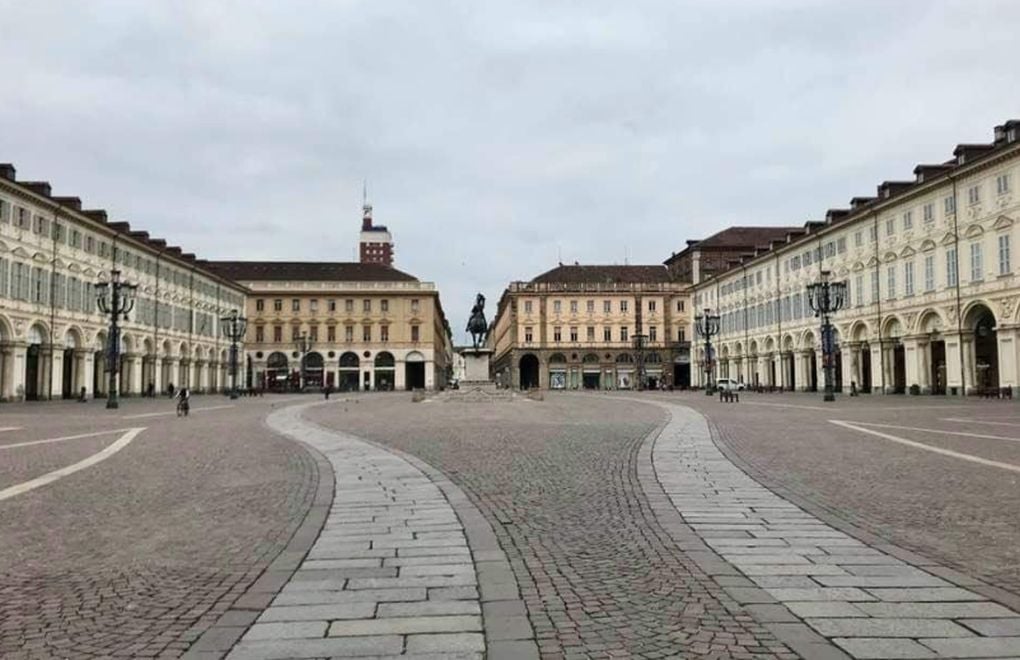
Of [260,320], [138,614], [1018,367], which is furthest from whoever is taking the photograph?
[260,320]

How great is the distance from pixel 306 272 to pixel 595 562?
10593cm

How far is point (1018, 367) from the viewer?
4338cm

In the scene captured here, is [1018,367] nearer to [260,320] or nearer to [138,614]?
[138,614]

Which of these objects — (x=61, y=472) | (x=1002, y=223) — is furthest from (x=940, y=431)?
(x=1002, y=223)

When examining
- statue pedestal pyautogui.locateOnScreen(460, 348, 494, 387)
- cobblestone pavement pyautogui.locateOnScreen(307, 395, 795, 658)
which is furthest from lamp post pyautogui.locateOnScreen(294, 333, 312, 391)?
cobblestone pavement pyautogui.locateOnScreen(307, 395, 795, 658)

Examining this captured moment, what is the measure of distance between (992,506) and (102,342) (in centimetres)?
6378

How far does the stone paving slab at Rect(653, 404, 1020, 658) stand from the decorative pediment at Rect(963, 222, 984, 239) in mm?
44343

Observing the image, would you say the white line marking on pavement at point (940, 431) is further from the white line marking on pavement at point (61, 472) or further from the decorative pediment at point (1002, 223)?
the decorative pediment at point (1002, 223)

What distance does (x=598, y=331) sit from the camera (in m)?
108

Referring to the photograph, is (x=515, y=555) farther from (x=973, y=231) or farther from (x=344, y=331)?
(x=344, y=331)

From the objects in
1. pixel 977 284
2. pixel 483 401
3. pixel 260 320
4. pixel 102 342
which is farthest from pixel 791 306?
pixel 260 320

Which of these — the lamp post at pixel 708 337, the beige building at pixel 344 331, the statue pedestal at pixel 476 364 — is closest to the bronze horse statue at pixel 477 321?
the statue pedestal at pixel 476 364

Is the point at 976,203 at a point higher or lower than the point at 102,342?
higher

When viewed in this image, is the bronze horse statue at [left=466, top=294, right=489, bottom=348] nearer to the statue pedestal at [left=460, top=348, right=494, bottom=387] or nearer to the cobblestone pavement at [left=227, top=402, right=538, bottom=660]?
the statue pedestal at [left=460, top=348, right=494, bottom=387]
